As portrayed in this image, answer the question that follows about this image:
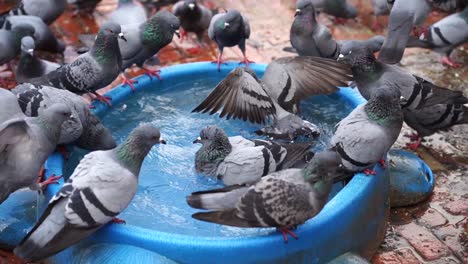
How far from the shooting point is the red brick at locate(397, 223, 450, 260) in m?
6.12

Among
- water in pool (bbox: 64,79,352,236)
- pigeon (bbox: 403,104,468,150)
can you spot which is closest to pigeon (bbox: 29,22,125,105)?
water in pool (bbox: 64,79,352,236)

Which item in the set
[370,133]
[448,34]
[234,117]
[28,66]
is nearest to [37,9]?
[28,66]

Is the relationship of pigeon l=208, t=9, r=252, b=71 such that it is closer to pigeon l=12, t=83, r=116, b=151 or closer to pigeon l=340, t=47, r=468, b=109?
pigeon l=340, t=47, r=468, b=109

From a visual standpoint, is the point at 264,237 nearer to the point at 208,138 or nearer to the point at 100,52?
the point at 208,138

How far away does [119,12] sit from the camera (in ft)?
30.6

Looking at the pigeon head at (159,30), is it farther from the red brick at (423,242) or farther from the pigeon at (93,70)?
the red brick at (423,242)

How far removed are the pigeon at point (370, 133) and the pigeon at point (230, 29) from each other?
93.1 inches

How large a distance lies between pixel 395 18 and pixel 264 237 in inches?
153

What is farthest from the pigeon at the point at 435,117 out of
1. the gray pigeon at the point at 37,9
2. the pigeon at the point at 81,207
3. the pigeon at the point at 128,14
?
the gray pigeon at the point at 37,9

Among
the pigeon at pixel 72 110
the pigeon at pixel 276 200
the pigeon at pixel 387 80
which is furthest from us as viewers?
the pigeon at pixel 387 80

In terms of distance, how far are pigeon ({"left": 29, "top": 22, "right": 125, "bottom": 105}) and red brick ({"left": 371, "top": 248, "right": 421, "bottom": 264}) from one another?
10.4ft

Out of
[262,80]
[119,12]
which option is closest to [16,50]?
[119,12]

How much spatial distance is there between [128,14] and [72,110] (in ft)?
11.3

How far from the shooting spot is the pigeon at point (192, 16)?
31.3ft
